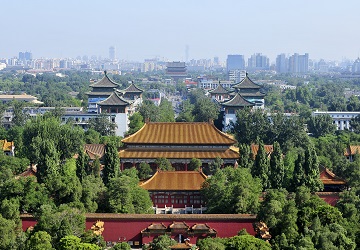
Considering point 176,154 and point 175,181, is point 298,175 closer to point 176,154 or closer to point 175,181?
point 175,181

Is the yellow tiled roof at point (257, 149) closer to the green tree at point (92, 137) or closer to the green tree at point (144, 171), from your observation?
the green tree at point (144, 171)

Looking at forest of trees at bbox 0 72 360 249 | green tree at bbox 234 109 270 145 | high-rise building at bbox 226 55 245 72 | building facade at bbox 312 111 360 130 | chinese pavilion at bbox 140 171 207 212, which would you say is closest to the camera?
forest of trees at bbox 0 72 360 249

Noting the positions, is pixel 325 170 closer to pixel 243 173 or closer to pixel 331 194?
pixel 331 194

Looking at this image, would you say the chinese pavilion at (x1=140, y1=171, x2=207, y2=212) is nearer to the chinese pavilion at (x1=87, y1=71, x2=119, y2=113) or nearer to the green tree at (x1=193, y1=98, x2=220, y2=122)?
the green tree at (x1=193, y1=98, x2=220, y2=122)

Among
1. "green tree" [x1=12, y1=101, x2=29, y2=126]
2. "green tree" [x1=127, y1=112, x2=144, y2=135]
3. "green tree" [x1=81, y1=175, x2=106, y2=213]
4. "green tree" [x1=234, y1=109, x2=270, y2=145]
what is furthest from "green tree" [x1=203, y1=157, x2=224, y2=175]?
"green tree" [x1=12, y1=101, x2=29, y2=126]

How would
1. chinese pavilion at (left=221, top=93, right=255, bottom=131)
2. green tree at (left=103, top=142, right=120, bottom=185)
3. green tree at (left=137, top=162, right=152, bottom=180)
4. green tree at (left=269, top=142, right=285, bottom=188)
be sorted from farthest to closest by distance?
chinese pavilion at (left=221, top=93, right=255, bottom=131) < green tree at (left=137, top=162, right=152, bottom=180) < green tree at (left=269, top=142, right=285, bottom=188) < green tree at (left=103, top=142, right=120, bottom=185)

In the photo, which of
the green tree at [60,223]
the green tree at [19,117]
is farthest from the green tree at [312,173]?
the green tree at [19,117]
